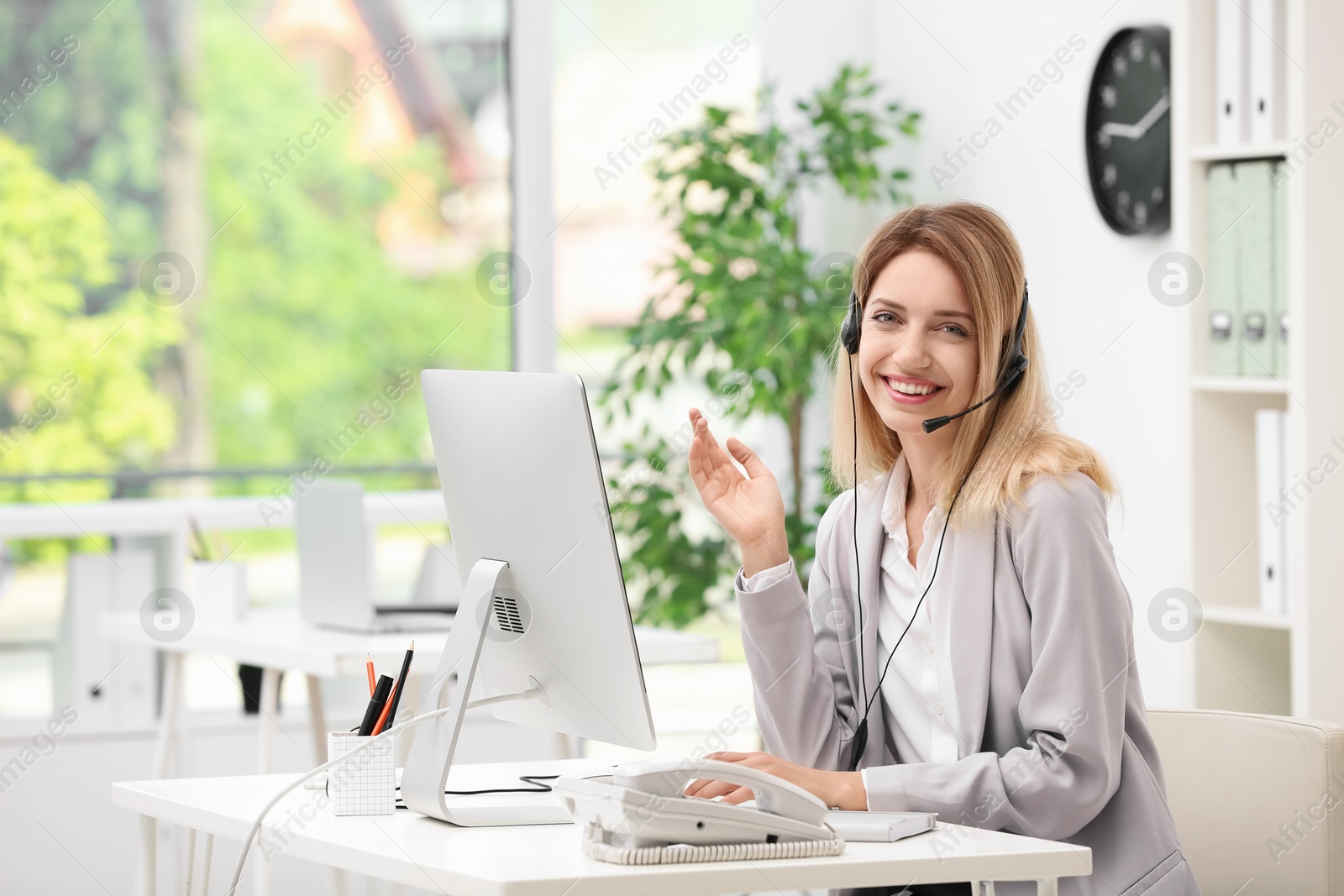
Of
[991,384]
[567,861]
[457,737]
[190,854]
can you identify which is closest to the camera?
[567,861]

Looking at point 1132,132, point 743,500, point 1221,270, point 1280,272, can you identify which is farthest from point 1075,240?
point 743,500

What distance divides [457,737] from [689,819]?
10.8 inches

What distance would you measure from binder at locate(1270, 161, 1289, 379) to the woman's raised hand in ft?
3.73

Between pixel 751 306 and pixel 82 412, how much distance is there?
4556mm

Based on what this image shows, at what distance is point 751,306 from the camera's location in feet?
10.8

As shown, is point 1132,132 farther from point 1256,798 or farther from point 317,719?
point 317,719

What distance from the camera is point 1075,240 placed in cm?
302

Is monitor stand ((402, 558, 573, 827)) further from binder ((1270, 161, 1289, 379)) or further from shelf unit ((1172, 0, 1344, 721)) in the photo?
binder ((1270, 161, 1289, 379))

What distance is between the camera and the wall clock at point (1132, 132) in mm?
2703

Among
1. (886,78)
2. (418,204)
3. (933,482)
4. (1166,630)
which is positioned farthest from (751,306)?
(418,204)

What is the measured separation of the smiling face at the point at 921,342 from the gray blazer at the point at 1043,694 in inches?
5.7

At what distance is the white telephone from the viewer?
117 centimetres

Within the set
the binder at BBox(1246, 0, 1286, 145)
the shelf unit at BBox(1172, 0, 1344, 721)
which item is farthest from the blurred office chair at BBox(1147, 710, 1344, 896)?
the binder at BBox(1246, 0, 1286, 145)

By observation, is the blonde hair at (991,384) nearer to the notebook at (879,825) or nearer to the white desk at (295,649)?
the notebook at (879,825)
